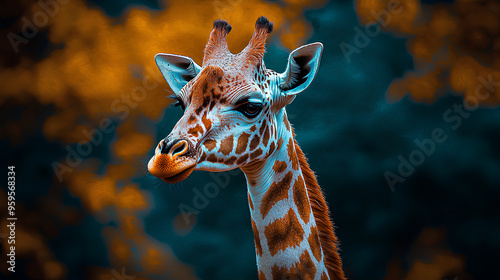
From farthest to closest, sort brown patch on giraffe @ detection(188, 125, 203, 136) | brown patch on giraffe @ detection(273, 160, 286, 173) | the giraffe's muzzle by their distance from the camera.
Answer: brown patch on giraffe @ detection(273, 160, 286, 173), brown patch on giraffe @ detection(188, 125, 203, 136), the giraffe's muzzle

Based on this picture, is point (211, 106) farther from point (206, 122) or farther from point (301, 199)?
point (301, 199)

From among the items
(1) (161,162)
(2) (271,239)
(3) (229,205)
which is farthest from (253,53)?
(3) (229,205)

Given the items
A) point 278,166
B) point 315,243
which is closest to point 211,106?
point 278,166

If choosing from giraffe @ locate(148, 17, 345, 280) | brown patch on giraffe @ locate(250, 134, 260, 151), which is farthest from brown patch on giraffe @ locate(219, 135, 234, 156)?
brown patch on giraffe @ locate(250, 134, 260, 151)

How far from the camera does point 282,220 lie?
7.08ft

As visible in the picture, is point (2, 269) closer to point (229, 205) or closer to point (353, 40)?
point (229, 205)

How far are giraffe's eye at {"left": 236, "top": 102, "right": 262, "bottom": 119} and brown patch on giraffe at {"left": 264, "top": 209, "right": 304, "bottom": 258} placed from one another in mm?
519

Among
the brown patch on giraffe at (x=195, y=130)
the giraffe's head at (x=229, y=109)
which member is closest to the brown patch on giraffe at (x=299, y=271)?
the giraffe's head at (x=229, y=109)

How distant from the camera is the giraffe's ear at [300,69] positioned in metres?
2.17

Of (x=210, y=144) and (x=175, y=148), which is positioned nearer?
(x=175, y=148)

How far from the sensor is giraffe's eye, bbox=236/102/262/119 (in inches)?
79.8

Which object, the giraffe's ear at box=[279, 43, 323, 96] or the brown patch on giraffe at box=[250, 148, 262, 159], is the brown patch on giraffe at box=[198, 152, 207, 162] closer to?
the brown patch on giraffe at box=[250, 148, 262, 159]

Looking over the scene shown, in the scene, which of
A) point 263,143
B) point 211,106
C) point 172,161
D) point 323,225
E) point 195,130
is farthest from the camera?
point 323,225

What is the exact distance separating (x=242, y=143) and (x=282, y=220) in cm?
44
